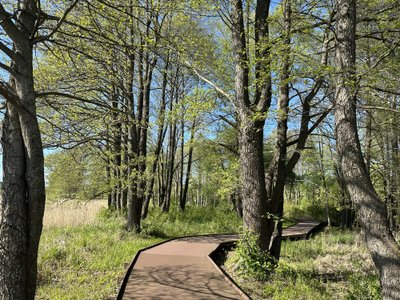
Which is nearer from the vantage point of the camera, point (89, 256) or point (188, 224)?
point (89, 256)

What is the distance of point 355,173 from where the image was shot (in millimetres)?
5426

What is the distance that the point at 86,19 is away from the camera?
255 inches

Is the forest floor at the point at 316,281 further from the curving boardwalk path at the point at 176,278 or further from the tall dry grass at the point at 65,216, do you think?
the tall dry grass at the point at 65,216

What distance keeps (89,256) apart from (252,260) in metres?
4.12

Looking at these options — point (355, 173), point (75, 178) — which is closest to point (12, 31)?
point (355, 173)

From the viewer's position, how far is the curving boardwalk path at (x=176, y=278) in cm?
543

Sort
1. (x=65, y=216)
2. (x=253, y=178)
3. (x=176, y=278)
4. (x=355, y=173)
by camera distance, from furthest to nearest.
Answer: (x=65, y=216) < (x=253, y=178) < (x=176, y=278) < (x=355, y=173)

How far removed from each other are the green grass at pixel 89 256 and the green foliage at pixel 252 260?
2136 millimetres

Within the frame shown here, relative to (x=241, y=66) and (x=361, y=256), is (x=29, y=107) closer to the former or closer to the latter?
(x=241, y=66)

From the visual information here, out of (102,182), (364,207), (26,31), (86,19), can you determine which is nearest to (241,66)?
(86,19)

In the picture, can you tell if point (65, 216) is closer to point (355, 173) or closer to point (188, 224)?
point (188, 224)

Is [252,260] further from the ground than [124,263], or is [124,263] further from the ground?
[252,260]

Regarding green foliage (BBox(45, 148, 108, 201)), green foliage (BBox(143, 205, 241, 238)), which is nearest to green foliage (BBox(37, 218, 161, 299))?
green foliage (BBox(143, 205, 241, 238))

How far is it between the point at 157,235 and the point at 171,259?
189 inches
